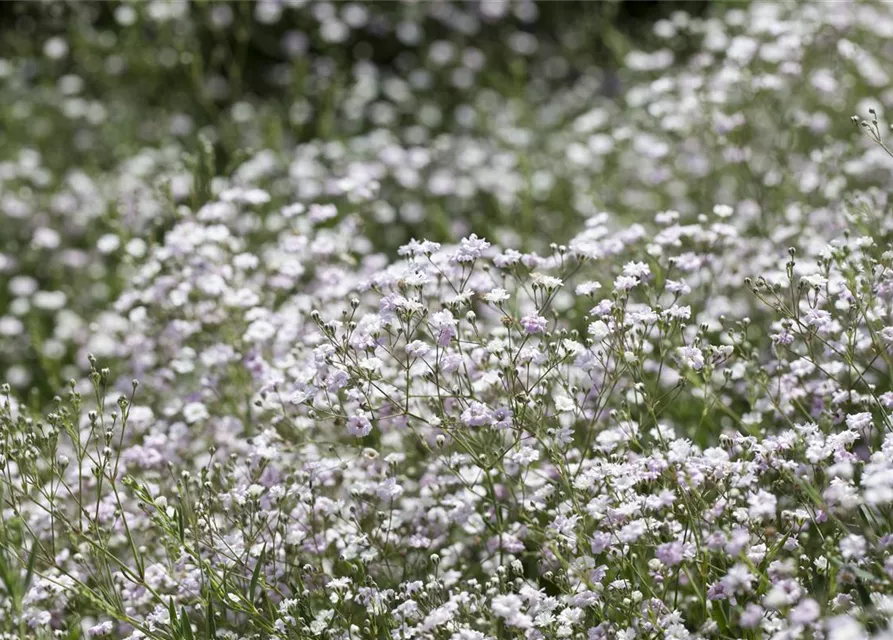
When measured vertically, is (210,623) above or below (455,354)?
below

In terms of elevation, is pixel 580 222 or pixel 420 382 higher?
pixel 580 222

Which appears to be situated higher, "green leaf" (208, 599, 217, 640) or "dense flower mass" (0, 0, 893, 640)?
"dense flower mass" (0, 0, 893, 640)

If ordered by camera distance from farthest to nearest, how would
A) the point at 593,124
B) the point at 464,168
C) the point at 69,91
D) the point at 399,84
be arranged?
the point at 399,84 → the point at 69,91 → the point at 464,168 → the point at 593,124

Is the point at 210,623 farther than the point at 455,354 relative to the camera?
No

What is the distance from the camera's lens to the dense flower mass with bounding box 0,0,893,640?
3.31m

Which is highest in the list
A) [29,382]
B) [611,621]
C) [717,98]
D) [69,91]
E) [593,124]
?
[69,91]

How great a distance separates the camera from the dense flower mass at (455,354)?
331cm

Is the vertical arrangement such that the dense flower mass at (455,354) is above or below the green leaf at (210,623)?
above

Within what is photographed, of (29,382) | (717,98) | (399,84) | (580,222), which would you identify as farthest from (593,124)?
(29,382)

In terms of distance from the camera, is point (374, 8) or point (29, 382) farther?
point (374, 8)

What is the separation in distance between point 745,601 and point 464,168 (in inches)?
193

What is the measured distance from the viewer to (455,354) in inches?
143

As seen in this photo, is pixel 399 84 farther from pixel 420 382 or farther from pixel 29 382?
pixel 420 382

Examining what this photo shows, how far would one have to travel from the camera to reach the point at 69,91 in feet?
28.2
